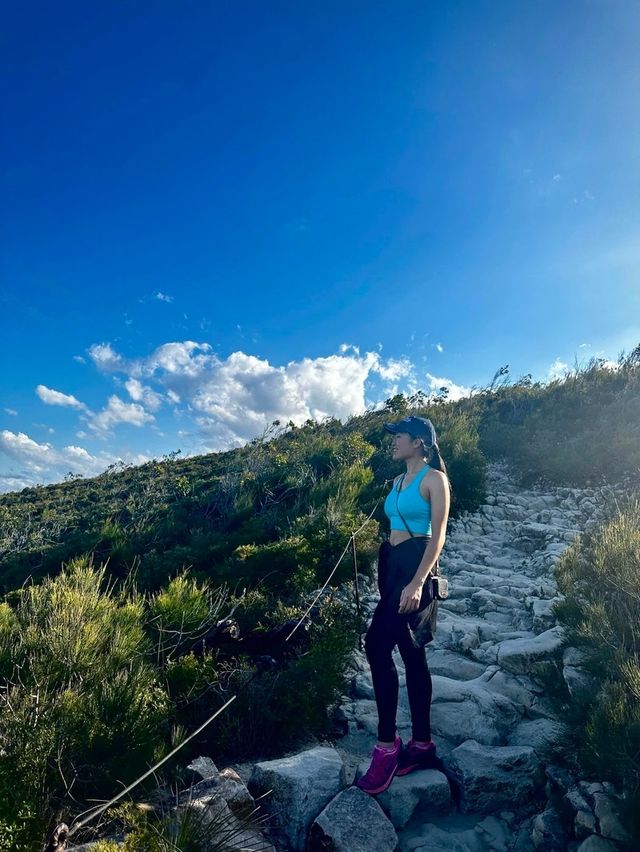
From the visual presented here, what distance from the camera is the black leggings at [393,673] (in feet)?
9.83

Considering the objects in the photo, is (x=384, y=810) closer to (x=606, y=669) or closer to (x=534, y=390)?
(x=606, y=669)

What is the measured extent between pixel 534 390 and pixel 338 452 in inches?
332

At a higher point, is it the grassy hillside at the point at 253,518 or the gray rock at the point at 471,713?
the grassy hillside at the point at 253,518

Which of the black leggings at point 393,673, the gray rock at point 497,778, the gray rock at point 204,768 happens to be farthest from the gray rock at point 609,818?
the gray rock at point 204,768

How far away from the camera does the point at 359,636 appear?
16.3ft

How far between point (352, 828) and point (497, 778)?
95cm

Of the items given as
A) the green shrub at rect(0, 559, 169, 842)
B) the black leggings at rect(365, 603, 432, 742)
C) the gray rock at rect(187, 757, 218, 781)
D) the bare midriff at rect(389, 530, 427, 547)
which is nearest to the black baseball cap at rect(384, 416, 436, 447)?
the bare midriff at rect(389, 530, 427, 547)

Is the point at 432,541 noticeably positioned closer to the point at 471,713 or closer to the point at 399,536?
the point at 399,536

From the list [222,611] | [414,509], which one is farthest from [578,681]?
[222,611]

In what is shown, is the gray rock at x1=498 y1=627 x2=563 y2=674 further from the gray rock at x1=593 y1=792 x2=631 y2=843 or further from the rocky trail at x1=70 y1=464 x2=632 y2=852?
the gray rock at x1=593 y1=792 x2=631 y2=843

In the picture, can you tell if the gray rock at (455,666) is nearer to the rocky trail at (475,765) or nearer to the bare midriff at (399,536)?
the rocky trail at (475,765)

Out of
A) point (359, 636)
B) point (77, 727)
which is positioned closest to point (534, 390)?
point (359, 636)

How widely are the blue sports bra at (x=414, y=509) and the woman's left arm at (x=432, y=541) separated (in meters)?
0.06

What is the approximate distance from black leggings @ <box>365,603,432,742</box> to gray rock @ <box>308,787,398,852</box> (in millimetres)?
384
